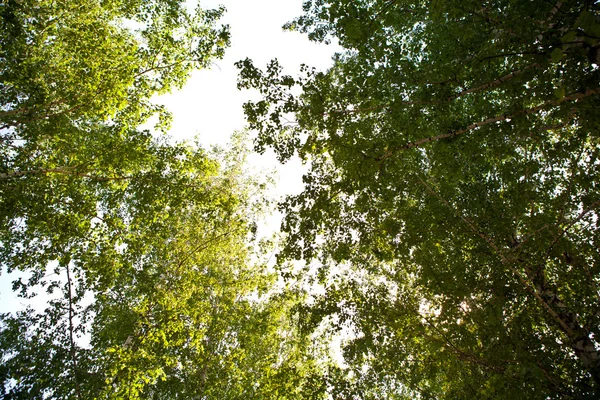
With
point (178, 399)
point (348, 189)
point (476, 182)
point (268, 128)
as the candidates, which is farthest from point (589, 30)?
point (178, 399)

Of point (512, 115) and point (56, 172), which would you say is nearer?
point (512, 115)

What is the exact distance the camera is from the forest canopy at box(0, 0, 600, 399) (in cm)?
465

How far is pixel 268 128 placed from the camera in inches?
214

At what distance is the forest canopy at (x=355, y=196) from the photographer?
4652mm

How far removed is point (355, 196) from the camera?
6.59 metres

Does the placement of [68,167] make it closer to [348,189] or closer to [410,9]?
[348,189]

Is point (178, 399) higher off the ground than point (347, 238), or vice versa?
point (347, 238)

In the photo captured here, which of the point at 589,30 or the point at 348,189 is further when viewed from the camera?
the point at 348,189

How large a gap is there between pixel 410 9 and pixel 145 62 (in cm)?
630

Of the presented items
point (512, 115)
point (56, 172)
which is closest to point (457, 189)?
point (512, 115)

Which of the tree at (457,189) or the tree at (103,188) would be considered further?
the tree at (103,188)

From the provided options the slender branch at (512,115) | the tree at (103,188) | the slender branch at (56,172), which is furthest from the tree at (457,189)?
the slender branch at (56,172)

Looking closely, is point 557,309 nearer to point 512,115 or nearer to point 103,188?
point 512,115

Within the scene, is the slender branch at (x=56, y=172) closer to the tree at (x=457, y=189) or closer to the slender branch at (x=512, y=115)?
the tree at (x=457, y=189)
